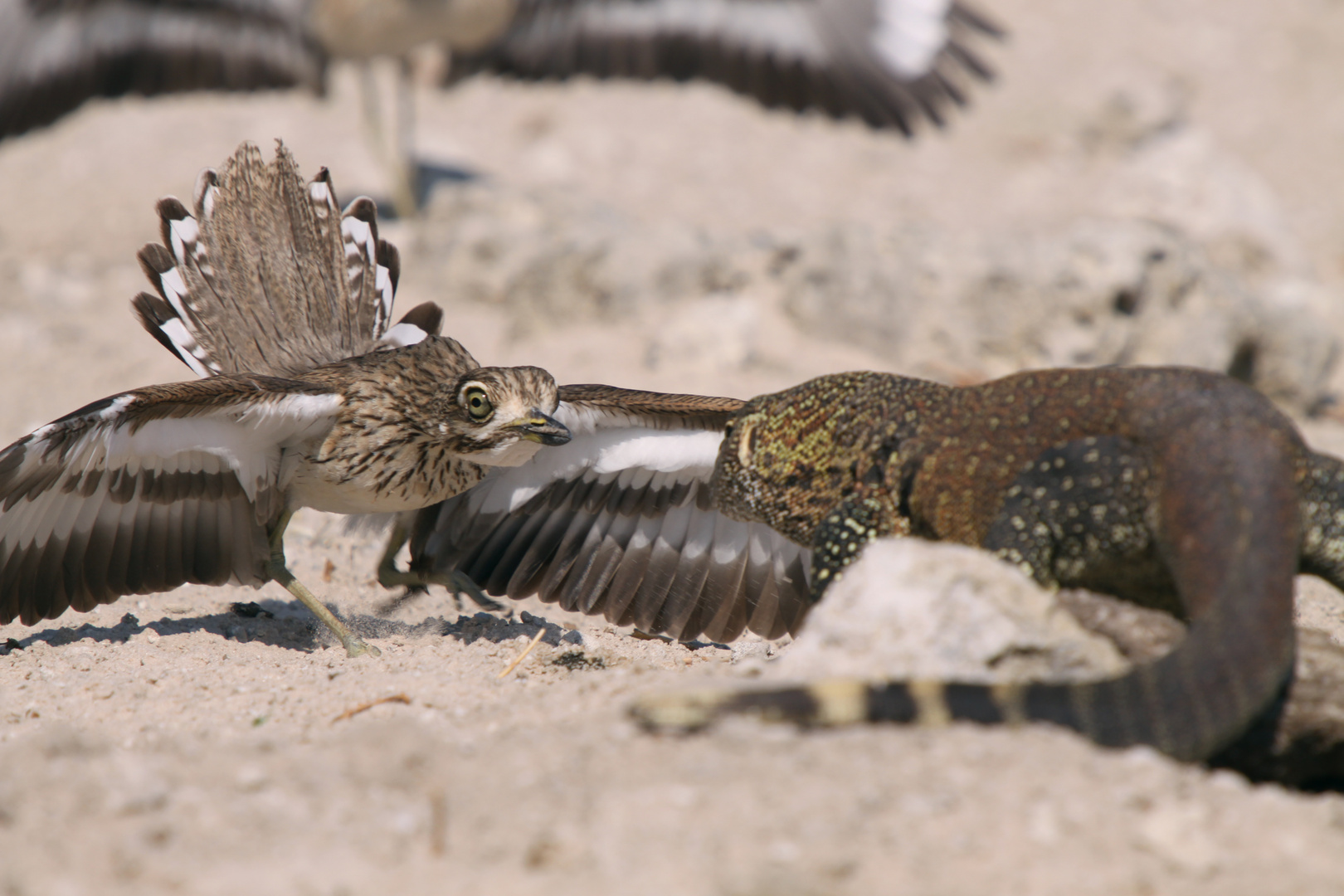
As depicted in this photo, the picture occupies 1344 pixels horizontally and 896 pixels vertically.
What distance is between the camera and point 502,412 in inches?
165

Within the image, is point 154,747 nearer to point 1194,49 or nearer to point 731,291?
point 731,291

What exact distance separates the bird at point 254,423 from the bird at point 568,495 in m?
0.01

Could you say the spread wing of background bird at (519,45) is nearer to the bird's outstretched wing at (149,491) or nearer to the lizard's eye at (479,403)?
the lizard's eye at (479,403)

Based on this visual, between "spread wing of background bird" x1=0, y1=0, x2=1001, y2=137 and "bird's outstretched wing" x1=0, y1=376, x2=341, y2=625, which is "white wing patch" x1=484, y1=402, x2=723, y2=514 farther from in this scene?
"spread wing of background bird" x1=0, y1=0, x2=1001, y2=137

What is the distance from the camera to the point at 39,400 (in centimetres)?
687

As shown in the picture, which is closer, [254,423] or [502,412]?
[254,423]

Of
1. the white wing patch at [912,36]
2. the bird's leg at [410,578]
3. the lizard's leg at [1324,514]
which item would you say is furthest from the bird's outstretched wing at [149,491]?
the white wing patch at [912,36]

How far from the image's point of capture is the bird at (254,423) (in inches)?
151

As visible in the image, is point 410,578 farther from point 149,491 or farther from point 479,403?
point 149,491

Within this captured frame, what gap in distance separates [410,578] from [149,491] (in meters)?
1.14

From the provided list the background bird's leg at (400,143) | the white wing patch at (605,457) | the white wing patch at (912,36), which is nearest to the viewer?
the white wing patch at (605,457)

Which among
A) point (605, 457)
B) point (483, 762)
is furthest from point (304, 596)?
point (483, 762)

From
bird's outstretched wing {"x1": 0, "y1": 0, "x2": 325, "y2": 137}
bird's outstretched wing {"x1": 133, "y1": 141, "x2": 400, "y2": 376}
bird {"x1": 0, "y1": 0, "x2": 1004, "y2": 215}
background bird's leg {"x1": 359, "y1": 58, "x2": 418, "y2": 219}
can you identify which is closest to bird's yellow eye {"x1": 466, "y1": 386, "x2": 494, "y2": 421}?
bird's outstretched wing {"x1": 133, "y1": 141, "x2": 400, "y2": 376}

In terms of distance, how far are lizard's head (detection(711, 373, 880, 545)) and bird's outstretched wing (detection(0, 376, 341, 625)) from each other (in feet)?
4.92
